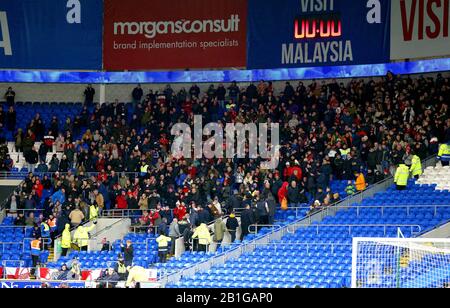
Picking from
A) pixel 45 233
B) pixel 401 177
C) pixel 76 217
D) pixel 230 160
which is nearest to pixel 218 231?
pixel 230 160

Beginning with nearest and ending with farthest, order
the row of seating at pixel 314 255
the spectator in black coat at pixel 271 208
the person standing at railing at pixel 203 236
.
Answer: the row of seating at pixel 314 255 → the person standing at railing at pixel 203 236 → the spectator in black coat at pixel 271 208

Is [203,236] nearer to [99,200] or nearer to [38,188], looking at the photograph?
[99,200]

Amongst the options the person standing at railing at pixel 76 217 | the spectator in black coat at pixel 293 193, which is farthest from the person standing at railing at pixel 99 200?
the spectator in black coat at pixel 293 193

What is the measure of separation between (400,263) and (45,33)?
23.5 meters

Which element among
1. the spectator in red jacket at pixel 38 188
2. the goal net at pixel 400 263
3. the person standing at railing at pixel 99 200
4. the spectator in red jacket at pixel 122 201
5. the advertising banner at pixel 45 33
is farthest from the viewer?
the advertising banner at pixel 45 33

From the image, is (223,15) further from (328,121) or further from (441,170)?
(441,170)

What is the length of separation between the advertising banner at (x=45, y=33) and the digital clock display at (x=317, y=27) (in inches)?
323

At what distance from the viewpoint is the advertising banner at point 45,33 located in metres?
33.0

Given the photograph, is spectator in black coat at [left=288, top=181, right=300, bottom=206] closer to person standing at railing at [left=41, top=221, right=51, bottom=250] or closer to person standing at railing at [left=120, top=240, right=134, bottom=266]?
person standing at railing at [left=120, top=240, right=134, bottom=266]

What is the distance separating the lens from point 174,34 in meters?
32.7

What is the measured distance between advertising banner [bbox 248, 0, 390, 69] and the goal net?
15669mm

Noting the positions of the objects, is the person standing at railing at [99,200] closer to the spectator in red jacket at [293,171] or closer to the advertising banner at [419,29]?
the spectator in red jacket at [293,171]

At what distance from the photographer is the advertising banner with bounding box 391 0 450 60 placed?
2775 cm
